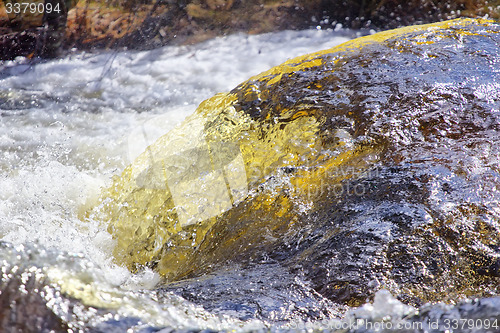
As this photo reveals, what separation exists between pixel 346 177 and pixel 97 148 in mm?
2341

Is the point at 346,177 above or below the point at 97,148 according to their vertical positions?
above

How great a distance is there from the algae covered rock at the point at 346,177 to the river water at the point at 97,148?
26 cm

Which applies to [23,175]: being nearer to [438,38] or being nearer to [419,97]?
[419,97]

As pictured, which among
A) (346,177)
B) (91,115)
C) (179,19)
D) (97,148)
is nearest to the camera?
(346,177)

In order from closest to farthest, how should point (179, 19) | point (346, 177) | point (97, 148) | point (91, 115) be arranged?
point (346, 177), point (97, 148), point (91, 115), point (179, 19)

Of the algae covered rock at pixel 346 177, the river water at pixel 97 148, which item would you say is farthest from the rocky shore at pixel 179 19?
the algae covered rock at pixel 346 177

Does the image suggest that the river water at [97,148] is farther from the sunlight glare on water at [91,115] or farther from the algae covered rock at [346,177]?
the algae covered rock at [346,177]

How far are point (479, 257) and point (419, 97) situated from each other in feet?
3.06

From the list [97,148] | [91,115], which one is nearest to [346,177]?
[97,148]

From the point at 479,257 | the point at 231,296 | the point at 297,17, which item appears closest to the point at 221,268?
the point at 231,296

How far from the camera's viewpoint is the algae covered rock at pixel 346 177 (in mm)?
1484

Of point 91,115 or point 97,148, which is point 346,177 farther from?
point 91,115

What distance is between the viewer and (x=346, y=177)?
1927mm

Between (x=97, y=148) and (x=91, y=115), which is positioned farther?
(x=91, y=115)
